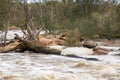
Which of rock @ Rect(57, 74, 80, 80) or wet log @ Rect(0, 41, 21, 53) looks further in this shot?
wet log @ Rect(0, 41, 21, 53)

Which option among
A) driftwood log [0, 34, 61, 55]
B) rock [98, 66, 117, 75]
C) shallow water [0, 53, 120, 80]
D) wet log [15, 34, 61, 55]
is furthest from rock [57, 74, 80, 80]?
wet log [15, 34, 61, 55]

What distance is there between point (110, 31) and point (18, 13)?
12290 mm

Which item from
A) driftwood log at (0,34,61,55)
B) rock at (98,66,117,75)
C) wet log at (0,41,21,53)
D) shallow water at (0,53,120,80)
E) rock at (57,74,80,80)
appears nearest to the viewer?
rock at (57,74,80,80)

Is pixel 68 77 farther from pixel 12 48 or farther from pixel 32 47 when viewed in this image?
pixel 12 48

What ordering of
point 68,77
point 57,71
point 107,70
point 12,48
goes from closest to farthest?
point 68,77
point 107,70
point 57,71
point 12,48

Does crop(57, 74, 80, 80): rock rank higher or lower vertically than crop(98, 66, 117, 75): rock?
higher

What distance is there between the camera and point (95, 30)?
136 feet

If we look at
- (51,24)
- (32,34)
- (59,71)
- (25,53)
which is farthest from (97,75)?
(51,24)

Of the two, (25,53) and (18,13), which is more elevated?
(18,13)

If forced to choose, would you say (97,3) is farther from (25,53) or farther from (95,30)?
(25,53)

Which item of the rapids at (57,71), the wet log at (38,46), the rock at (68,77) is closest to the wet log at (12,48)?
the wet log at (38,46)

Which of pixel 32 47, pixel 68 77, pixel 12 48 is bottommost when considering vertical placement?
pixel 12 48

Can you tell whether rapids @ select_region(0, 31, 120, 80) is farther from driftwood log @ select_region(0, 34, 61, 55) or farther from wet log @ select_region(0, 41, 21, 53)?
wet log @ select_region(0, 41, 21, 53)

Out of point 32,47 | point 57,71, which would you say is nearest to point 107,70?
point 57,71
